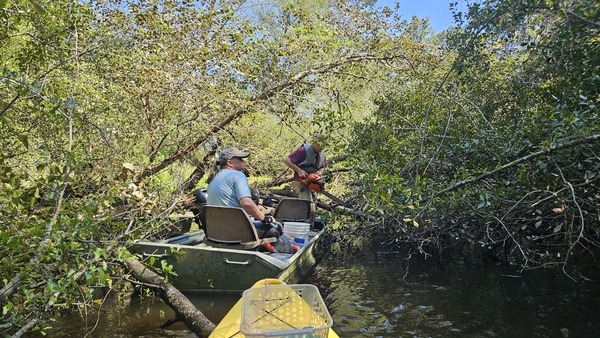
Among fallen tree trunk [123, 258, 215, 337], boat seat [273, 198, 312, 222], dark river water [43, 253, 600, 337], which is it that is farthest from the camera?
boat seat [273, 198, 312, 222]

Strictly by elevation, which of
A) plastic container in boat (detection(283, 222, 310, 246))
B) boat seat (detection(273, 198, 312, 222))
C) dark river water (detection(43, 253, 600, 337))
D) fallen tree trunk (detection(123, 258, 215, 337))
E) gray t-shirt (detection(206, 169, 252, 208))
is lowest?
dark river water (detection(43, 253, 600, 337))

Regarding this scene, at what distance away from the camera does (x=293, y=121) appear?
32.4ft

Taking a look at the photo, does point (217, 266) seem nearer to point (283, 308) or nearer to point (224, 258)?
point (224, 258)

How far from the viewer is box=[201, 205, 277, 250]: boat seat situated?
583 cm

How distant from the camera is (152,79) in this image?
294 inches

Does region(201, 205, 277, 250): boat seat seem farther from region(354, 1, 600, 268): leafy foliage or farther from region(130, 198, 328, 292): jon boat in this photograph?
region(354, 1, 600, 268): leafy foliage

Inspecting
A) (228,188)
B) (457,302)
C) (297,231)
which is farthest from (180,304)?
(457,302)

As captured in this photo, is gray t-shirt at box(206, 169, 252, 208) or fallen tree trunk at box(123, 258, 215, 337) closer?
fallen tree trunk at box(123, 258, 215, 337)

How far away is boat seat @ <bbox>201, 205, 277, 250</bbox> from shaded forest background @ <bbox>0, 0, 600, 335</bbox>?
0.63 metres

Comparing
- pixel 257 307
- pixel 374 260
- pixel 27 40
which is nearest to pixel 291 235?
pixel 374 260

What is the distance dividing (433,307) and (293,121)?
4.95 meters

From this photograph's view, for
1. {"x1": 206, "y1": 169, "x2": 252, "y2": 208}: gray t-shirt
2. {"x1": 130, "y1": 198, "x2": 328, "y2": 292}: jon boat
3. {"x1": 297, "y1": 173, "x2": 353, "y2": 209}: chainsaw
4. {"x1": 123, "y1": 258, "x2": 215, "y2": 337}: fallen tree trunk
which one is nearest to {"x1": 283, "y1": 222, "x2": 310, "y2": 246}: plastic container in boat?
{"x1": 130, "y1": 198, "x2": 328, "y2": 292}: jon boat

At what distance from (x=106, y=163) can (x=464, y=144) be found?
5.20m

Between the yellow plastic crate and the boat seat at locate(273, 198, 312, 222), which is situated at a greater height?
the boat seat at locate(273, 198, 312, 222)
